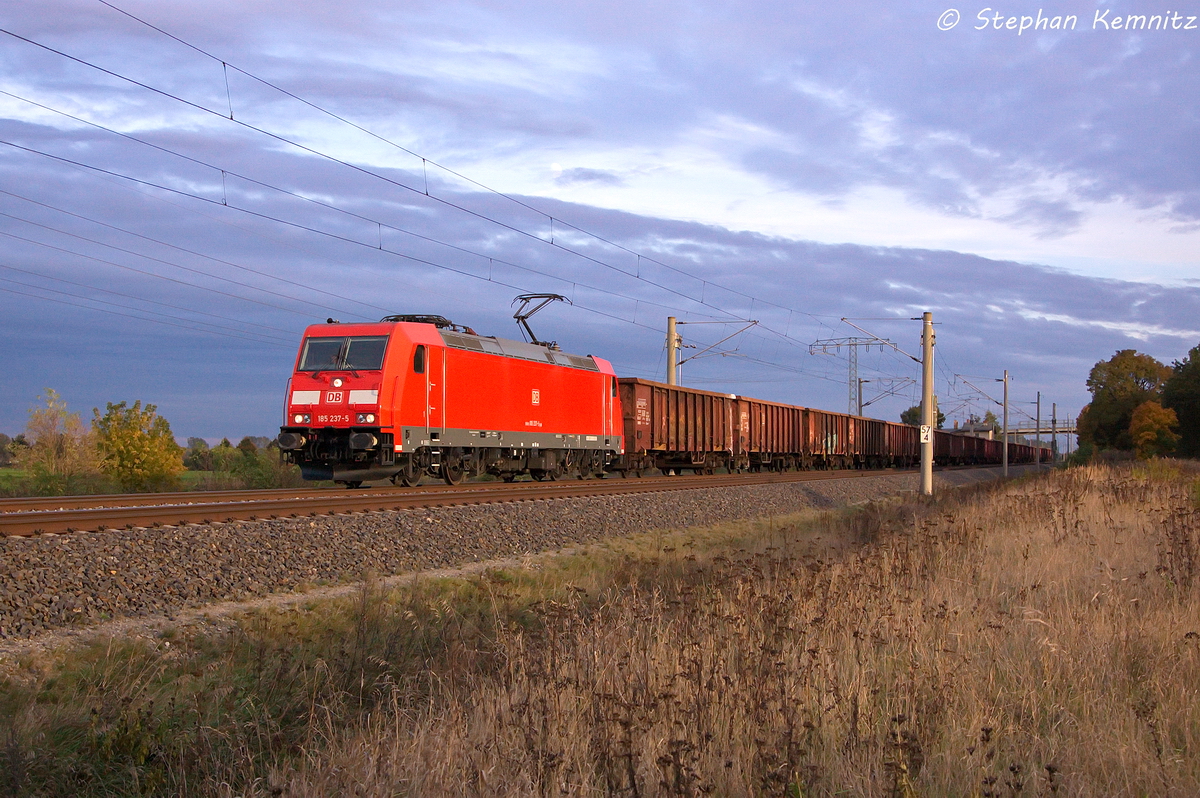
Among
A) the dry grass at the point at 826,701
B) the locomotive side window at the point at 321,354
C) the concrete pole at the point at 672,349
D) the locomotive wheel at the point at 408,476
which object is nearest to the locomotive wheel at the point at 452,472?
the locomotive wheel at the point at 408,476

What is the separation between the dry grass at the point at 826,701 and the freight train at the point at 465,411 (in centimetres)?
1134

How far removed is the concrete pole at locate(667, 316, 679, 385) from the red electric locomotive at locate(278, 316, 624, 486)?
14.2m

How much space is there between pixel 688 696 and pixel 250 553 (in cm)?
654

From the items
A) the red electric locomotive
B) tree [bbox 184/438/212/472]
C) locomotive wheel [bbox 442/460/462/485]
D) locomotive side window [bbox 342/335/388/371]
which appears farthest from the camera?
tree [bbox 184/438/212/472]

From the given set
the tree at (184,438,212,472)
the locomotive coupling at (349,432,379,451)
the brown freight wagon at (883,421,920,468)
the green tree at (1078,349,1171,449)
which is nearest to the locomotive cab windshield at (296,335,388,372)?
the locomotive coupling at (349,432,379,451)

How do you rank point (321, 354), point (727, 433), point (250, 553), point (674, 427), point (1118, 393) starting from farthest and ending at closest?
point (1118, 393)
point (727, 433)
point (674, 427)
point (321, 354)
point (250, 553)

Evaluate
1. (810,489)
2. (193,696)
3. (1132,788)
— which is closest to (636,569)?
(193,696)

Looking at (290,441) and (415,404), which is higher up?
(415,404)

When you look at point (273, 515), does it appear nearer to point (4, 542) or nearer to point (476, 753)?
point (4, 542)

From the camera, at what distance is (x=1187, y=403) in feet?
207

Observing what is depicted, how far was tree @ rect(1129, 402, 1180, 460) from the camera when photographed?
5801 centimetres

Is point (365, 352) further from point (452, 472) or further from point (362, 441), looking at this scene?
point (452, 472)

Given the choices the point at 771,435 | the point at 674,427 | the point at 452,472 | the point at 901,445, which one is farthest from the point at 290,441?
the point at 901,445

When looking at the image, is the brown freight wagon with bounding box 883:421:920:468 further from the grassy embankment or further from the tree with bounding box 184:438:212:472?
the grassy embankment
